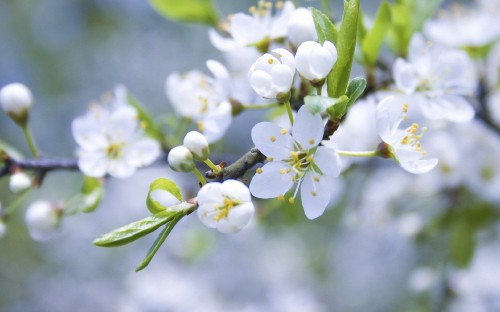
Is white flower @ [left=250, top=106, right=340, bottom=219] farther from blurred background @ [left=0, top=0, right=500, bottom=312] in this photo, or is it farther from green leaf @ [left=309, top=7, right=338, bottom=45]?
blurred background @ [left=0, top=0, right=500, bottom=312]

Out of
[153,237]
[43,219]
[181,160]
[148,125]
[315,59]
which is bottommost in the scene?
[153,237]

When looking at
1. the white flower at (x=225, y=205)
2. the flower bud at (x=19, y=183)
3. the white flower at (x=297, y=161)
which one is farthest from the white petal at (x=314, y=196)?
the flower bud at (x=19, y=183)

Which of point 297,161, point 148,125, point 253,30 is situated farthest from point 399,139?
point 148,125

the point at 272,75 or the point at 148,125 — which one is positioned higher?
the point at 272,75

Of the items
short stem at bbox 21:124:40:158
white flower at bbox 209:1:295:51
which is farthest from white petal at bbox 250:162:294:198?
short stem at bbox 21:124:40:158

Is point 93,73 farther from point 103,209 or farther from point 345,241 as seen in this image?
point 345,241

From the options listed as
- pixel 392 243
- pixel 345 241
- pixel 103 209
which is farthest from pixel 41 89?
pixel 392 243

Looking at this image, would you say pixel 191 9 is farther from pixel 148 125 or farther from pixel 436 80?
pixel 436 80
